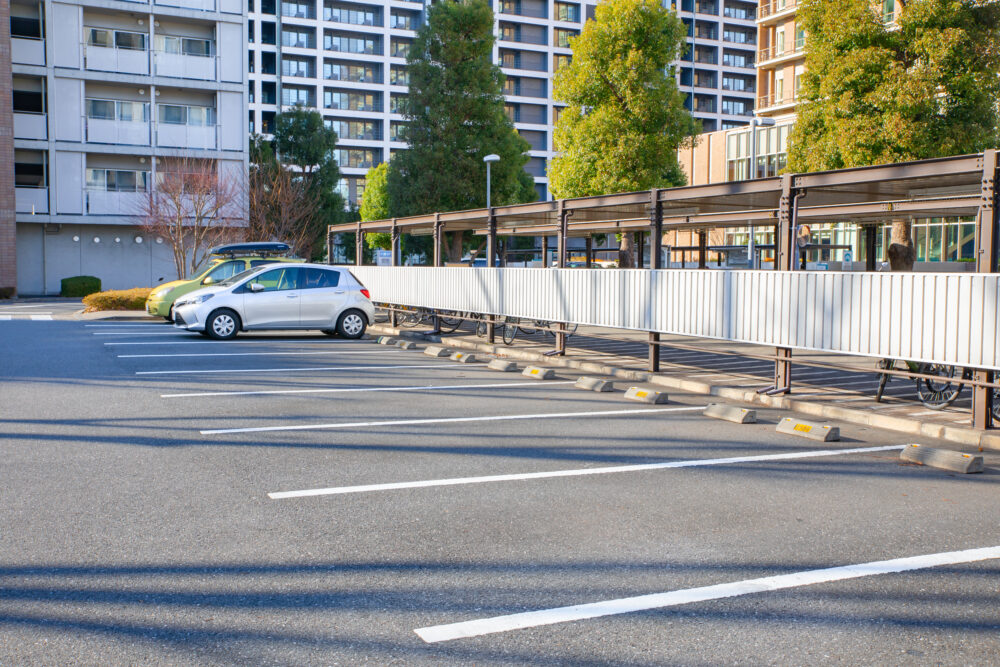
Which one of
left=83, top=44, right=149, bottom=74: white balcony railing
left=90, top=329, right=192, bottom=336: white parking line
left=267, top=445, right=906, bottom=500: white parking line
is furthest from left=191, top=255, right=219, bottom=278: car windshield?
left=267, top=445, right=906, bottom=500: white parking line

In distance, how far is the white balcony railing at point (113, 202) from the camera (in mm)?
40406

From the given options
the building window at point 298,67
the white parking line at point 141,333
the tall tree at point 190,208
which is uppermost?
the building window at point 298,67

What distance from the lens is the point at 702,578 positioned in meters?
4.54

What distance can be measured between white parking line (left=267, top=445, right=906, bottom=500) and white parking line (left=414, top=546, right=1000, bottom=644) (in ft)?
7.79

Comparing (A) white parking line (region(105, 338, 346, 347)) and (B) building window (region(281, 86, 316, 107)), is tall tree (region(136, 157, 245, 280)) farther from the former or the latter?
(B) building window (region(281, 86, 316, 107))

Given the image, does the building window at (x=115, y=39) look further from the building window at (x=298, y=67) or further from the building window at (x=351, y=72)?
the building window at (x=351, y=72)

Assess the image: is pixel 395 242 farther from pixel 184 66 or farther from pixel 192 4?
pixel 192 4

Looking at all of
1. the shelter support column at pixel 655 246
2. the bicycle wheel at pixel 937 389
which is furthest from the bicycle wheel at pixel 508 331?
the bicycle wheel at pixel 937 389

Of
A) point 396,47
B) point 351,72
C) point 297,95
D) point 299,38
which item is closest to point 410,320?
point 297,95

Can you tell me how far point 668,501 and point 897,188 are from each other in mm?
6679

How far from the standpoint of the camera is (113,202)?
134 feet

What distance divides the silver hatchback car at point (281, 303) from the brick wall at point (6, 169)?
23.2m

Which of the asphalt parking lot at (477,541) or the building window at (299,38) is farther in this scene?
the building window at (299,38)

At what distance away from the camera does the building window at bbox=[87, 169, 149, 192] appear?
40.5 metres
